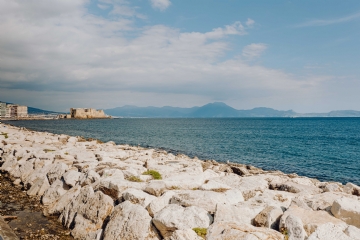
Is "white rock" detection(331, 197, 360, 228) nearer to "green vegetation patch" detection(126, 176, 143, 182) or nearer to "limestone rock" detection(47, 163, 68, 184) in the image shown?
"green vegetation patch" detection(126, 176, 143, 182)

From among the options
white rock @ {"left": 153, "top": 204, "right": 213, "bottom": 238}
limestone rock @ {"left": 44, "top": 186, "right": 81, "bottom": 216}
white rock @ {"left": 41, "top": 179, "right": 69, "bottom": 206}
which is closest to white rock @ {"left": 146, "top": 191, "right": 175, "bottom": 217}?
white rock @ {"left": 153, "top": 204, "right": 213, "bottom": 238}

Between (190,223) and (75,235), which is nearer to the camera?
(190,223)

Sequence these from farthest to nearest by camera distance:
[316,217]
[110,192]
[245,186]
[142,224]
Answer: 1. [245,186]
2. [110,192]
3. [142,224]
4. [316,217]

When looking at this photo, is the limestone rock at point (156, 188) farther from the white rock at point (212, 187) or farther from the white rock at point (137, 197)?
the white rock at point (212, 187)

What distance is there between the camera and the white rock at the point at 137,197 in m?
8.45

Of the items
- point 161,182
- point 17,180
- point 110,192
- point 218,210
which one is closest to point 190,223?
point 218,210

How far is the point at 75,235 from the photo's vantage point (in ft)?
28.2

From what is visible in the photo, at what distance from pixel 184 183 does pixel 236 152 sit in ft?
101

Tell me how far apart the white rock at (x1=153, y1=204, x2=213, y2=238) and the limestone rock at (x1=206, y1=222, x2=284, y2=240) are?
0.74 m

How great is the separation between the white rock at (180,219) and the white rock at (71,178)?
5636 mm

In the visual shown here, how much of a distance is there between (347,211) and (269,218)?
1.98 m

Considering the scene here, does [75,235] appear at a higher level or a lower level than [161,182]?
lower

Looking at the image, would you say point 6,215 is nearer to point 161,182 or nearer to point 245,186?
point 161,182

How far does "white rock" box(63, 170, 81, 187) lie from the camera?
11.6 m
